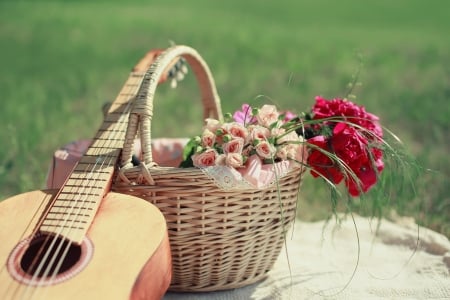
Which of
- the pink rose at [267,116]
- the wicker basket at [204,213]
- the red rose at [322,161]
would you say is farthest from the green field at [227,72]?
the wicker basket at [204,213]

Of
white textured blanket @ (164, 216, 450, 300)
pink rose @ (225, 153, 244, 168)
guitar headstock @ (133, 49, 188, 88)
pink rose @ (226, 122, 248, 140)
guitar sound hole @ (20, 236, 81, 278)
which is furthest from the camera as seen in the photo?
guitar headstock @ (133, 49, 188, 88)

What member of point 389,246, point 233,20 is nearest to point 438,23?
point 233,20

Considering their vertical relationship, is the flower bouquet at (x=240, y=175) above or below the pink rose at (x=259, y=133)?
below

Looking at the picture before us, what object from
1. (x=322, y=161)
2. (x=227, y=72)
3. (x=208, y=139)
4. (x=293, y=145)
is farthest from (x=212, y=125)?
(x=227, y=72)

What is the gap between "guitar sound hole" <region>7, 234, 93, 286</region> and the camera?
1.90 meters

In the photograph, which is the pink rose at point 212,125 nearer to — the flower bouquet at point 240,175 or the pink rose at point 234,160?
the flower bouquet at point 240,175

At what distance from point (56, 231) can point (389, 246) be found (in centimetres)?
171

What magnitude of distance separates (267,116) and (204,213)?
419mm

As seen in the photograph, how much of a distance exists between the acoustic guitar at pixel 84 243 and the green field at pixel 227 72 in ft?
2.08

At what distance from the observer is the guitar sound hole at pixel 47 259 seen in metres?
1.90

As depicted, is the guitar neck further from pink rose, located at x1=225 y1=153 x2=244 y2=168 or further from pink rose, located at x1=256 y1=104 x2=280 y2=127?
pink rose, located at x1=256 y1=104 x2=280 y2=127

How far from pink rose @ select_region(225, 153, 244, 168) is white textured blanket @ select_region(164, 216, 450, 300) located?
1.28 ft

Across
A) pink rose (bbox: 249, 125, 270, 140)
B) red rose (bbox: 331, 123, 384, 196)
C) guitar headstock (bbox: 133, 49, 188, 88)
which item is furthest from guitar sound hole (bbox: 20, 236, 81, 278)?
guitar headstock (bbox: 133, 49, 188, 88)

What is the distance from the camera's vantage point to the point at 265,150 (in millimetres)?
2332
